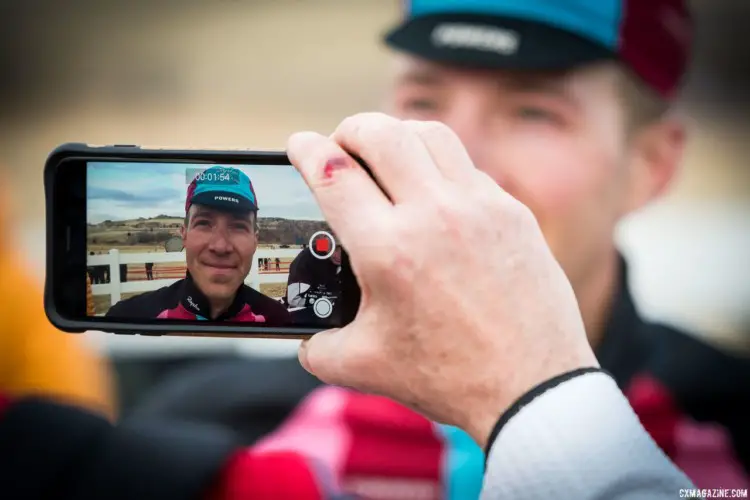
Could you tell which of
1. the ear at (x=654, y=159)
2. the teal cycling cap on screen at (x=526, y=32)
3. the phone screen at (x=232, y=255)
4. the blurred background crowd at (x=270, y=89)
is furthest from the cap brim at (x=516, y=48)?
the blurred background crowd at (x=270, y=89)

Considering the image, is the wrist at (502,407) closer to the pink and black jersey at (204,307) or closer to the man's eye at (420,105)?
the pink and black jersey at (204,307)

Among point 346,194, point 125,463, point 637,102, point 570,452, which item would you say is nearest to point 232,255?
point 346,194

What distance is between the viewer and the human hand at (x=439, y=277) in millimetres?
419

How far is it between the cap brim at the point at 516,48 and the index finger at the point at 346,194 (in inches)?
29.1

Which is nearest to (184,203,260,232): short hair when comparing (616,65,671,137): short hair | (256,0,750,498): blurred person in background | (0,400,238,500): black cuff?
(0,400,238,500): black cuff

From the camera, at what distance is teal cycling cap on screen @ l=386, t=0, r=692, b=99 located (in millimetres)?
1127

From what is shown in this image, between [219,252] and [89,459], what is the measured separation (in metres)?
0.50

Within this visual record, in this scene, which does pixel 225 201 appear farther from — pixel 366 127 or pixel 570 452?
pixel 570 452

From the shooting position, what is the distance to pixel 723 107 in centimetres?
260

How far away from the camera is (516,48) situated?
44.1 inches

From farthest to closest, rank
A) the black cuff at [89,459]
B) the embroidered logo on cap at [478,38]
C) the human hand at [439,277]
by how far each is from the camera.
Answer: the embroidered logo on cap at [478,38]
the black cuff at [89,459]
the human hand at [439,277]

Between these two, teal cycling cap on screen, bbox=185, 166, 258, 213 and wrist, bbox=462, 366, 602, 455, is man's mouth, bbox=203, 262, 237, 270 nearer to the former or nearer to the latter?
teal cycling cap on screen, bbox=185, 166, 258, 213

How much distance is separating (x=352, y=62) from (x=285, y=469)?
1.66 m

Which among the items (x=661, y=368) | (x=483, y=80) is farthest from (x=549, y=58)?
(x=661, y=368)
